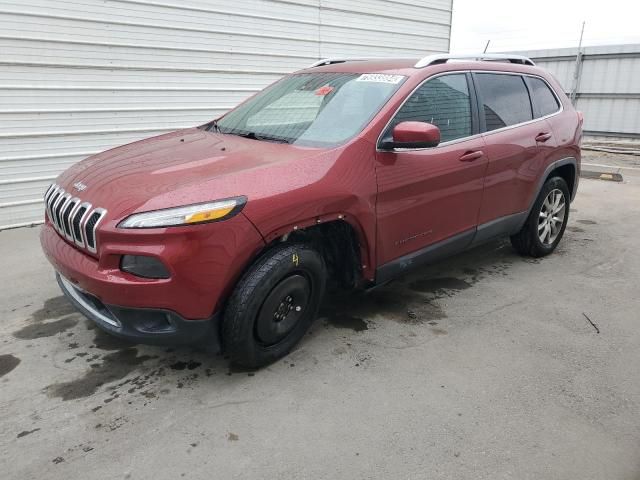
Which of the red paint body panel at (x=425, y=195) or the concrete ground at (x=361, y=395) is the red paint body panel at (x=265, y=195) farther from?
the concrete ground at (x=361, y=395)

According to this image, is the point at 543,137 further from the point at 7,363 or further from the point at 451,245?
the point at 7,363

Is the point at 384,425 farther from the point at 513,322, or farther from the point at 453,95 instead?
the point at 453,95

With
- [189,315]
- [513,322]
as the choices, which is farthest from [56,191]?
[513,322]

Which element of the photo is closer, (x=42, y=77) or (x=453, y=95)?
(x=453, y=95)

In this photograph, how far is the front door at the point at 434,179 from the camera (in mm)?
3117

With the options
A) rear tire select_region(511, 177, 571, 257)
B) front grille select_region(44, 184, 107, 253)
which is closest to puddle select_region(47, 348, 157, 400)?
front grille select_region(44, 184, 107, 253)

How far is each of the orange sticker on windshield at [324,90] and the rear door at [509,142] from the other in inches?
45.2

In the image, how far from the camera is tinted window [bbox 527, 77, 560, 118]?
4.30 metres

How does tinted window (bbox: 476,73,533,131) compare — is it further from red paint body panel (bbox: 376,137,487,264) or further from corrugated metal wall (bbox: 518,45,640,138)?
corrugated metal wall (bbox: 518,45,640,138)

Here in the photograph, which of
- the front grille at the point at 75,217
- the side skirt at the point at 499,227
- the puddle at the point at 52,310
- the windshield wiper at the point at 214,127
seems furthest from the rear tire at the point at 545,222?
the puddle at the point at 52,310

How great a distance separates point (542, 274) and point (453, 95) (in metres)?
1.82

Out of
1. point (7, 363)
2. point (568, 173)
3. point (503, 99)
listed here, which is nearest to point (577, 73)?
point (568, 173)

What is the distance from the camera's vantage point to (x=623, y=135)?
1339cm

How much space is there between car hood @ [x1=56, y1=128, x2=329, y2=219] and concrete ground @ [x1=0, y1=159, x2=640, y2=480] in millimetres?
1011
